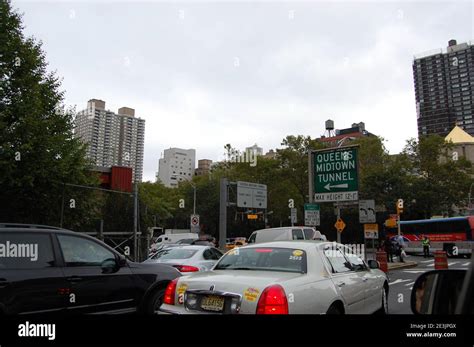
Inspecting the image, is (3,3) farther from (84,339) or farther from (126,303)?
(84,339)

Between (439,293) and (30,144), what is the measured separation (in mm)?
15806

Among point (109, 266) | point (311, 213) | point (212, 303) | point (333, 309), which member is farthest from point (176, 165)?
point (212, 303)

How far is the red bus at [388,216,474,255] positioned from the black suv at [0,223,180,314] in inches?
1117

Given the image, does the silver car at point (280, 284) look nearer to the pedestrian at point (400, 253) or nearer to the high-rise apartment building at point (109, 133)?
the pedestrian at point (400, 253)

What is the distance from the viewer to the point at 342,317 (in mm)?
2174

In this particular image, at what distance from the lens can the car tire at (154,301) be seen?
6973mm

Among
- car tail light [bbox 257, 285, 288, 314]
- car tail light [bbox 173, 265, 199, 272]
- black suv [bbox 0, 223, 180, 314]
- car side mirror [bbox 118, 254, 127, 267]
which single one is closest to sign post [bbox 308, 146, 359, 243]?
car tail light [bbox 173, 265, 199, 272]

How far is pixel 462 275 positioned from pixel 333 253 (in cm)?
390

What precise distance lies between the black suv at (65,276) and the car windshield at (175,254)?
3.55 metres

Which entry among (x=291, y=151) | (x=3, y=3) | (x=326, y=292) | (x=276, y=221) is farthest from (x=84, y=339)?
(x=276, y=221)

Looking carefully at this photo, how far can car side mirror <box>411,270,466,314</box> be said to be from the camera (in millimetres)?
2281

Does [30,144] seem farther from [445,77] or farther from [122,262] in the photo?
[445,77]

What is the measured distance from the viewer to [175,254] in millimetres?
10797

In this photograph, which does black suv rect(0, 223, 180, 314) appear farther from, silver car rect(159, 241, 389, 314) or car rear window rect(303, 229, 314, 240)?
car rear window rect(303, 229, 314, 240)
